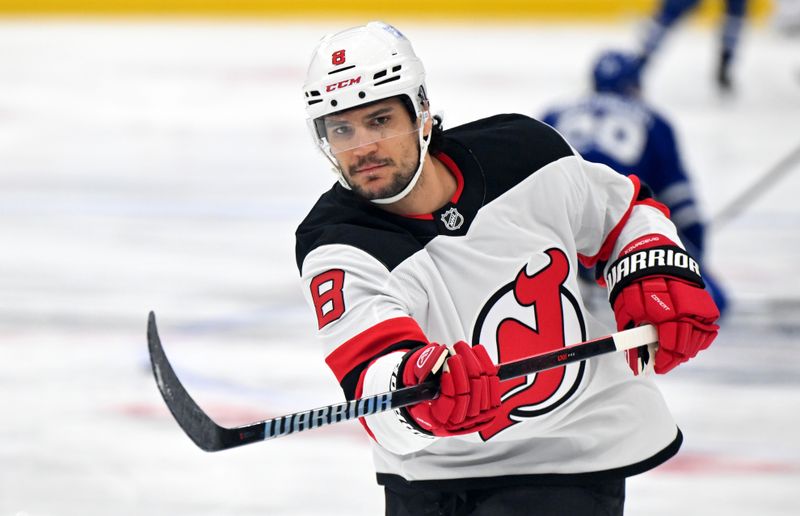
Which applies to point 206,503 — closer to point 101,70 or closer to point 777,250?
point 777,250

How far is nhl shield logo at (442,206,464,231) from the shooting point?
1.90 metres

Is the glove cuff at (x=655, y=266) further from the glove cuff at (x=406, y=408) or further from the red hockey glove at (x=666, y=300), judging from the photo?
the glove cuff at (x=406, y=408)

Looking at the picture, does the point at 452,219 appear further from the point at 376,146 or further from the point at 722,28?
the point at 722,28

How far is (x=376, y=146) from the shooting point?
1901 millimetres

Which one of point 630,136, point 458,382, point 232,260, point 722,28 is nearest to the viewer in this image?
point 458,382

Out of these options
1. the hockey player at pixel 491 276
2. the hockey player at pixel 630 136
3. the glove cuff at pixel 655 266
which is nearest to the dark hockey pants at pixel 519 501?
the hockey player at pixel 491 276

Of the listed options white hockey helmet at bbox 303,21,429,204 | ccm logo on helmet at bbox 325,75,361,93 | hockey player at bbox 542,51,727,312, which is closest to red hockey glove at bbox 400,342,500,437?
white hockey helmet at bbox 303,21,429,204

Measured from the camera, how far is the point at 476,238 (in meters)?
1.90

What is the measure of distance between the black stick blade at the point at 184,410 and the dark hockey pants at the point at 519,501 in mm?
401

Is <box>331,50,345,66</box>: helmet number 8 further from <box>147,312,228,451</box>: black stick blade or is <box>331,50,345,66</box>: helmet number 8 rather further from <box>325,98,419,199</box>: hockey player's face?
<box>147,312,228,451</box>: black stick blade

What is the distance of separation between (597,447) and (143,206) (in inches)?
172

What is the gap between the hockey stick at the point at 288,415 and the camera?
5.44ft

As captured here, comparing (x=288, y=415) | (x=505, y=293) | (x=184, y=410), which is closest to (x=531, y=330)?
(x=505, y=293)

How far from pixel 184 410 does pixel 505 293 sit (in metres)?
0.51
